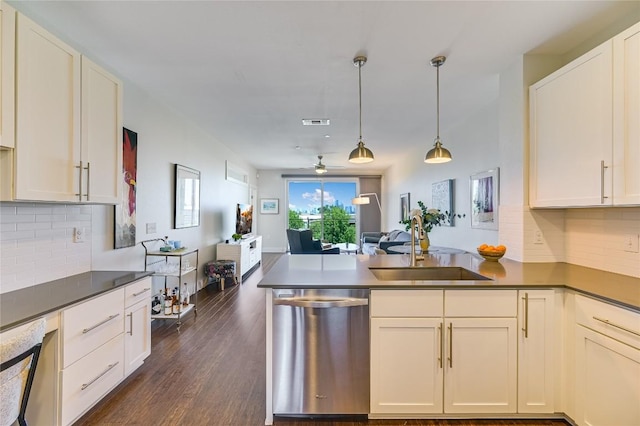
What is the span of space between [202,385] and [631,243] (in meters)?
3.19

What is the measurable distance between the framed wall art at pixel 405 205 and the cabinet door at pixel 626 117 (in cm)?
492

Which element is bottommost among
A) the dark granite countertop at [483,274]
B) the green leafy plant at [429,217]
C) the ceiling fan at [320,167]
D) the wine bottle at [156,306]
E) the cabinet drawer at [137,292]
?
the wine bottle at [156,306]

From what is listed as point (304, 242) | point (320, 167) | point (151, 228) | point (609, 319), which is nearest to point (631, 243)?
point (609, 319)

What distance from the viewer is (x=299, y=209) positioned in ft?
31.2

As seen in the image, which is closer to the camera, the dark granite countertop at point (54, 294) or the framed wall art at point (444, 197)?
the dark granite countertop at point (54, 294)

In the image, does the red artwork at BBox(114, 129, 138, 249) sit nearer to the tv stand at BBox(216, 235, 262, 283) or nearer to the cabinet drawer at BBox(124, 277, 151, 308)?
the cabinet drawer at BBox(124, 277, 151, 308)

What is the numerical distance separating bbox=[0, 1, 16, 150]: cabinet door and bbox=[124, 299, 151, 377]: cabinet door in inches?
52.3

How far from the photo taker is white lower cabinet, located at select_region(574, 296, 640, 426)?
142cm

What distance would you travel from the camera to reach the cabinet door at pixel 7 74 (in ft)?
5.00

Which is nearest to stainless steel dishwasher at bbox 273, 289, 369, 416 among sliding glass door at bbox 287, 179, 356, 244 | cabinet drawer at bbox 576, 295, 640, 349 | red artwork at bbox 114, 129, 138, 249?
cabinet drawer at bbox 576, 295, 640, 349

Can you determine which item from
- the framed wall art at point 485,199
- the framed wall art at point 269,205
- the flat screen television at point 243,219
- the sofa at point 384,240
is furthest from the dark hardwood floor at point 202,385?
the framed wall art at point 269,205

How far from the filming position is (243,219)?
685cm

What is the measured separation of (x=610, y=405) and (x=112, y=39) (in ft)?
13.2

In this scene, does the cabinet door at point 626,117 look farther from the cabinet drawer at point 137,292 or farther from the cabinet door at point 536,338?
the cabinet drawer at point 137,292
